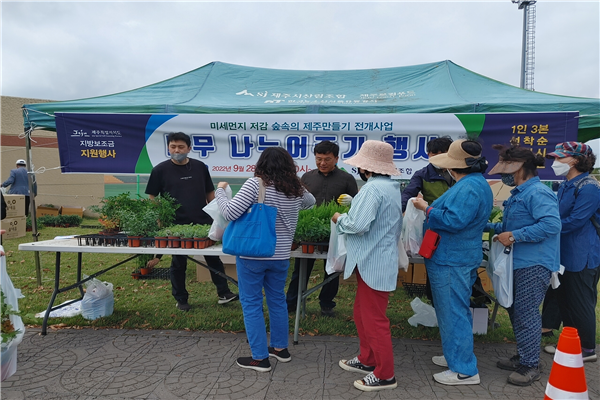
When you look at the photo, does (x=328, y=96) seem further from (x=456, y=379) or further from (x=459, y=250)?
(x=456, y=379)

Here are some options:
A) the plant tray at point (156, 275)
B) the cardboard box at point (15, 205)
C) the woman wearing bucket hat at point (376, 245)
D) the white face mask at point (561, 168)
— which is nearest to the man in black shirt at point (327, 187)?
the woman wearing bucket hat at point (376, 245)

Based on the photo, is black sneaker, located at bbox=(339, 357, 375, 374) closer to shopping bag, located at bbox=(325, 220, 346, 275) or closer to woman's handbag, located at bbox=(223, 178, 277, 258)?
shopping bag, located at bbox=(325, 220, 346, 275)

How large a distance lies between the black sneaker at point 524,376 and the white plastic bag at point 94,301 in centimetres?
388

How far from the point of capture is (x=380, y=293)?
2.97 m

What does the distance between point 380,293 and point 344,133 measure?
2.91 metres

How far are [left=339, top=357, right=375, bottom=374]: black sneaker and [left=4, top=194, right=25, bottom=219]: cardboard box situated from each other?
31.6 ft

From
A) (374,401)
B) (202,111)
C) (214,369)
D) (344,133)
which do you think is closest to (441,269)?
(374,401)

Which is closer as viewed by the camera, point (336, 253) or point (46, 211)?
point (336, 253)

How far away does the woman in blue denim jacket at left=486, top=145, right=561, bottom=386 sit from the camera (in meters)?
3.00

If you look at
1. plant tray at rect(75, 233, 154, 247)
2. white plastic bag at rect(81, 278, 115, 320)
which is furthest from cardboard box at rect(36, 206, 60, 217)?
plant tray at rect(75, 233, 154, 247)

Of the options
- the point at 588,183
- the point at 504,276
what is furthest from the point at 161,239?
the point at 588,183

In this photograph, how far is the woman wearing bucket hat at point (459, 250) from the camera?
2902mm

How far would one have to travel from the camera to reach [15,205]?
10078mm

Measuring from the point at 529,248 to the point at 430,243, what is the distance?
759 mm
